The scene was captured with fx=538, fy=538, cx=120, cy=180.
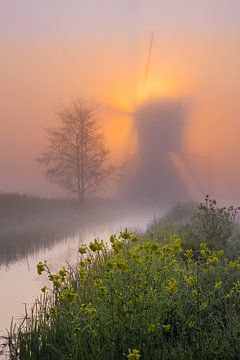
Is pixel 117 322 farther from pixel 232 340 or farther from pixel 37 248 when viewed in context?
pixel 37 248

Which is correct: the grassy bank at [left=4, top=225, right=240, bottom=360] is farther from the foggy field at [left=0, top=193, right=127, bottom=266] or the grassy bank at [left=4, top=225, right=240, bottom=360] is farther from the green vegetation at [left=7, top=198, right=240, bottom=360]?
the foggy field at [left=0, top=193, right=127, bottom=266]

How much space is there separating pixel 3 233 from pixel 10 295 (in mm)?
15589

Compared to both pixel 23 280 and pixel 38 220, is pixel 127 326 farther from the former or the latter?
pixel 38 220

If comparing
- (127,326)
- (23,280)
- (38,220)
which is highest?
(38,220)

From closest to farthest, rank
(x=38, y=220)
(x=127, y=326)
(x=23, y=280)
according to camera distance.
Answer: (x=127, y=326)
(x=23, y=280)
(x=38, y=220)

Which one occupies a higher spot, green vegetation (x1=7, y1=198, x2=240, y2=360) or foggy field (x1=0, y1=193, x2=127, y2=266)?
foggy field (x1=0, y1=193, x2=127, y2=266)

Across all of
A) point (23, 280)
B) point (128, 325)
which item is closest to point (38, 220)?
point (23, 280)

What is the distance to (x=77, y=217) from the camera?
118 ft

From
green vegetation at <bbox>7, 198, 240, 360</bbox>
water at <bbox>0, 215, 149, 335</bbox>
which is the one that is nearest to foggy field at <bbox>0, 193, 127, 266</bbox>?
water at <bbox>0, 215, 149, 335</bbox>

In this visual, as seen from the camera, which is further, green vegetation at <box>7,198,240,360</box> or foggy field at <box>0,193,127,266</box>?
foggy field at <box>0,193,127,266</box>

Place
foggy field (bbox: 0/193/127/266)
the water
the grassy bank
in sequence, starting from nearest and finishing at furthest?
the grassy bank
the water
foggy field (bbox: 0/193/127/266)

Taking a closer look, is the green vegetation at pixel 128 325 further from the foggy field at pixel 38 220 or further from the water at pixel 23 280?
the foggy field at pixel 38 220

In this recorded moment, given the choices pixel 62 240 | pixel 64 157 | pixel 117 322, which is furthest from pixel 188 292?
pixel 64 157

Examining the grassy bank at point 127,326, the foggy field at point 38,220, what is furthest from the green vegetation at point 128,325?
the foggy field at point 38,220
